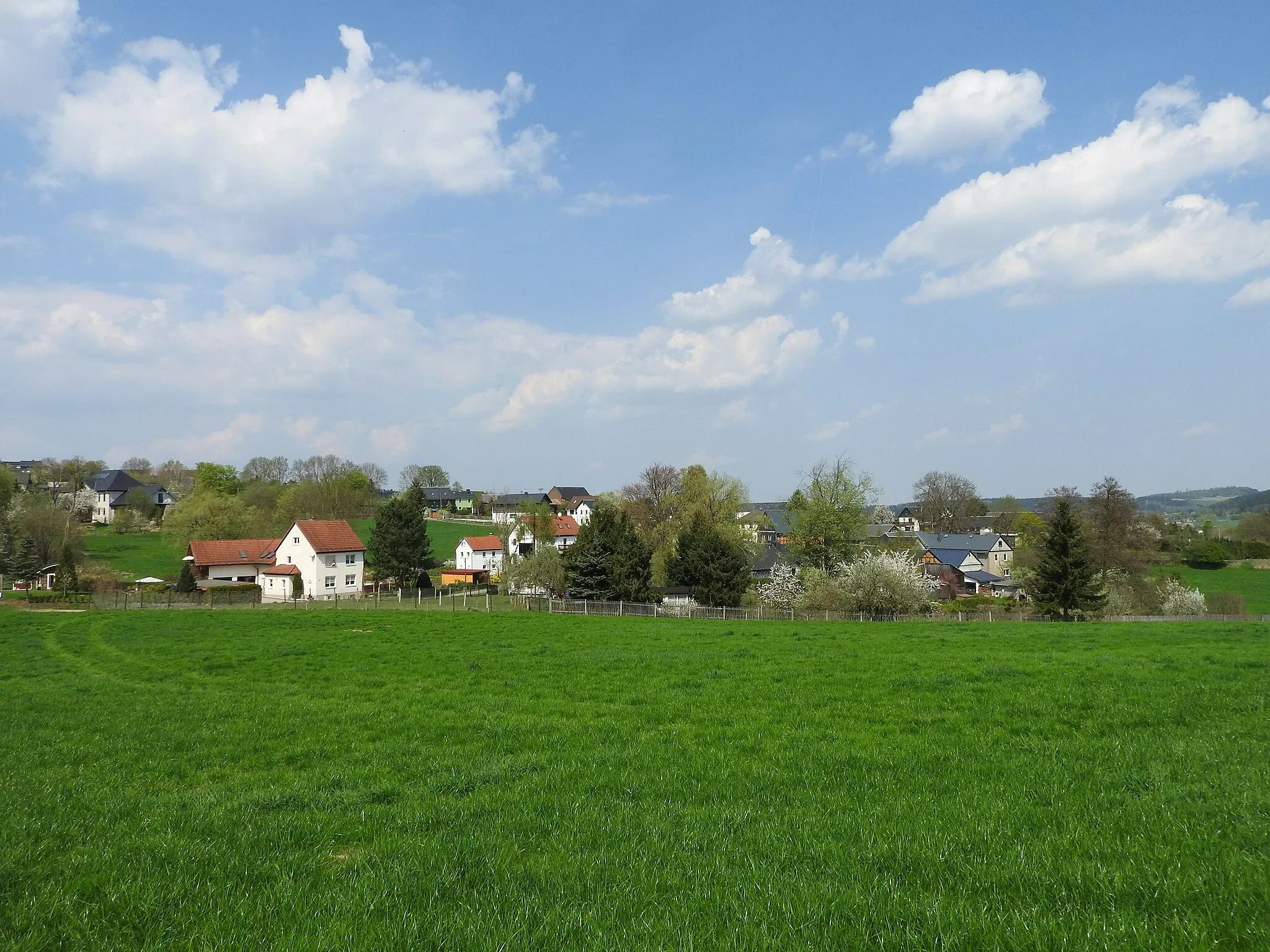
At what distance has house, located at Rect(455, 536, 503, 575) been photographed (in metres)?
89.5

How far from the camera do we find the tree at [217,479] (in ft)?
325

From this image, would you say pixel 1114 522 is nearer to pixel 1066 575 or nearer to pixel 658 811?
pixel 1066 575

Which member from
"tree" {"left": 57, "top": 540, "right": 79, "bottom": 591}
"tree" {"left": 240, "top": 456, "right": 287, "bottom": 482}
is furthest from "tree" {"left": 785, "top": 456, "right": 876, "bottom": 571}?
"tree" {"left": 240, "top": 456, "right": 287, "bottom": 482}

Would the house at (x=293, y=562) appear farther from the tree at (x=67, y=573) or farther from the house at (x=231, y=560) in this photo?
the tree at (x=67, y=573)

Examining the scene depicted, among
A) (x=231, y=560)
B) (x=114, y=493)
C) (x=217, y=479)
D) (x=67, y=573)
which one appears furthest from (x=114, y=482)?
(x=67, y=573)

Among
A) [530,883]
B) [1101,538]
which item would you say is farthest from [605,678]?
[1101,538]

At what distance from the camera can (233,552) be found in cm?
7012

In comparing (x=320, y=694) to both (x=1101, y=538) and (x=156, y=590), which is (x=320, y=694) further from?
(x=1101, y=538)

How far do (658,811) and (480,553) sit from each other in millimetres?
85609

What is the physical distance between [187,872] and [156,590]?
62636 millimetres

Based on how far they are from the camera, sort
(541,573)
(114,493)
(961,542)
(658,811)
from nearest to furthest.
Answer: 1. (658,811)
2. (541,573)
3. (961,542)
4. (114,493)

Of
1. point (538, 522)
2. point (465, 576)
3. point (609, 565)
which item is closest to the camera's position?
point (609, 565)

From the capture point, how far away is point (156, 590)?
56469mm

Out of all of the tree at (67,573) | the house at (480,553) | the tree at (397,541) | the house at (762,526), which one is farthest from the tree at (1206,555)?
the tree at (67,573)
